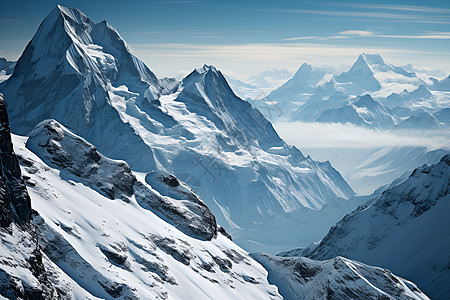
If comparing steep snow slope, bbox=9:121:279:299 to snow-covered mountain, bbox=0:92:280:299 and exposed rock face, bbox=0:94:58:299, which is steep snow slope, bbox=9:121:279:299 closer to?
snow-covered mountain, bbox=0:92:280:299

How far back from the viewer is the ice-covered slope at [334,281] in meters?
152

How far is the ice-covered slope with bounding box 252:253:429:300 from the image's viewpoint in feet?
500

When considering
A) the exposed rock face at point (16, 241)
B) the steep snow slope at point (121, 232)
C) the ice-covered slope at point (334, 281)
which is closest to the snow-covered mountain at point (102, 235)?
the exposed rock face at point (16, 241)

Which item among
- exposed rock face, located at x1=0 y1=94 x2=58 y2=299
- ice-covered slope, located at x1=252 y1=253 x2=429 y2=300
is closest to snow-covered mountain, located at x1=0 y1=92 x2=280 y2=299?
exposed rock face, located at x1=0 y1=94 x2=58 y2=299

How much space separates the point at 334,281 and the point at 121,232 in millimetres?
66150

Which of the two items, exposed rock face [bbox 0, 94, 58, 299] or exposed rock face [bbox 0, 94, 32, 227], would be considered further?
exposed rock face [bbox 0, 94, 32, 227]

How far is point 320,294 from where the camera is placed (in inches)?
5955

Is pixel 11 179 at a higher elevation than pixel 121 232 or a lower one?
higher

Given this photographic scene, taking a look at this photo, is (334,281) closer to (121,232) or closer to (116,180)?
(121,232)

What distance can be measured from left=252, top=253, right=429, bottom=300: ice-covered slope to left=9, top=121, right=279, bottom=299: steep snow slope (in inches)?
302

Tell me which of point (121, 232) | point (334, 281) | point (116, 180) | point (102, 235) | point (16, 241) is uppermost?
point (116, 180)

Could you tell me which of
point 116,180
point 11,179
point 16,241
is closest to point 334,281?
point 116,180

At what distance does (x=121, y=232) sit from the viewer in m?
130

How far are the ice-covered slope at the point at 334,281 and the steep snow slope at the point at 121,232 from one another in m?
7.66
